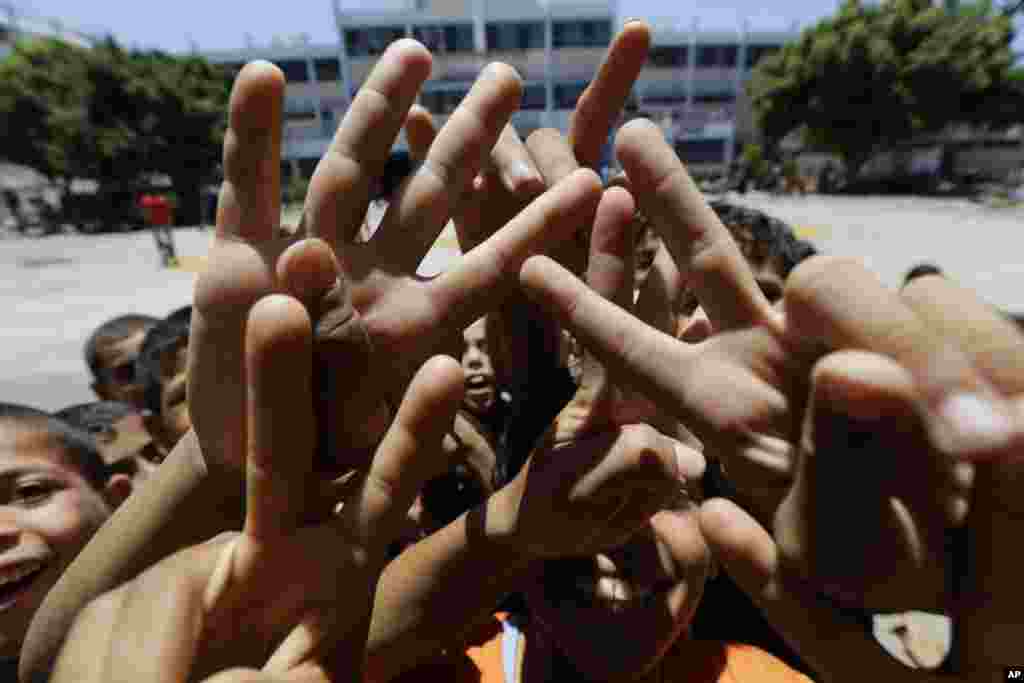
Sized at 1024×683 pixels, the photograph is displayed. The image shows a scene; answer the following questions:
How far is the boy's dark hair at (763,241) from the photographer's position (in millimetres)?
2297

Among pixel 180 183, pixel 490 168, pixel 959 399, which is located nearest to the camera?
pixel 959 399

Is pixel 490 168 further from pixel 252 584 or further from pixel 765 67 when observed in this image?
pixel 765 67

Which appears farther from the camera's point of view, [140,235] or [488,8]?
[488,8]

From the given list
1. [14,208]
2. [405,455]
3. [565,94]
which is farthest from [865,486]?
[565,94]

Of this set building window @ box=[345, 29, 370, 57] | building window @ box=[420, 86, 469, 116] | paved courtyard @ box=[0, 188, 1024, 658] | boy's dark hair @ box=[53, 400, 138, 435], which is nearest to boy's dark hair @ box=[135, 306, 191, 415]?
boy's dark hair @ box=[53, 400, 138, 435]

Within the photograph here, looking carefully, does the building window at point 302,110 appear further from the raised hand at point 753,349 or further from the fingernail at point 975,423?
the fingernail at point 975,423

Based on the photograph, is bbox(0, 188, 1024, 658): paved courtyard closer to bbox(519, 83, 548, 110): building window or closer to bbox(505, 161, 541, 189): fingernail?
bbox(505, 161, 541, 189): fingernail

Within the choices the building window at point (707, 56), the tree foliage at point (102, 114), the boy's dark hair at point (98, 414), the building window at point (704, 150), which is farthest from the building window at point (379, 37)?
the boy's dark hair at point (98, 414)

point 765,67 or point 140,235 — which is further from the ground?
point 765,67

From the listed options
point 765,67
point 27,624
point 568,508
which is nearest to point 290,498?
point 568,508

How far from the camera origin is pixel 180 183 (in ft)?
77.9

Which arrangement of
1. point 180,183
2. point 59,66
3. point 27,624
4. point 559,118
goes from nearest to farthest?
point 27,624 → point 59,66 → point 180,183 → point 559,118

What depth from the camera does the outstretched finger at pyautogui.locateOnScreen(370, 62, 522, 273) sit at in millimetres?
1124

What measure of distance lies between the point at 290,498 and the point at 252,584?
0.13 m
